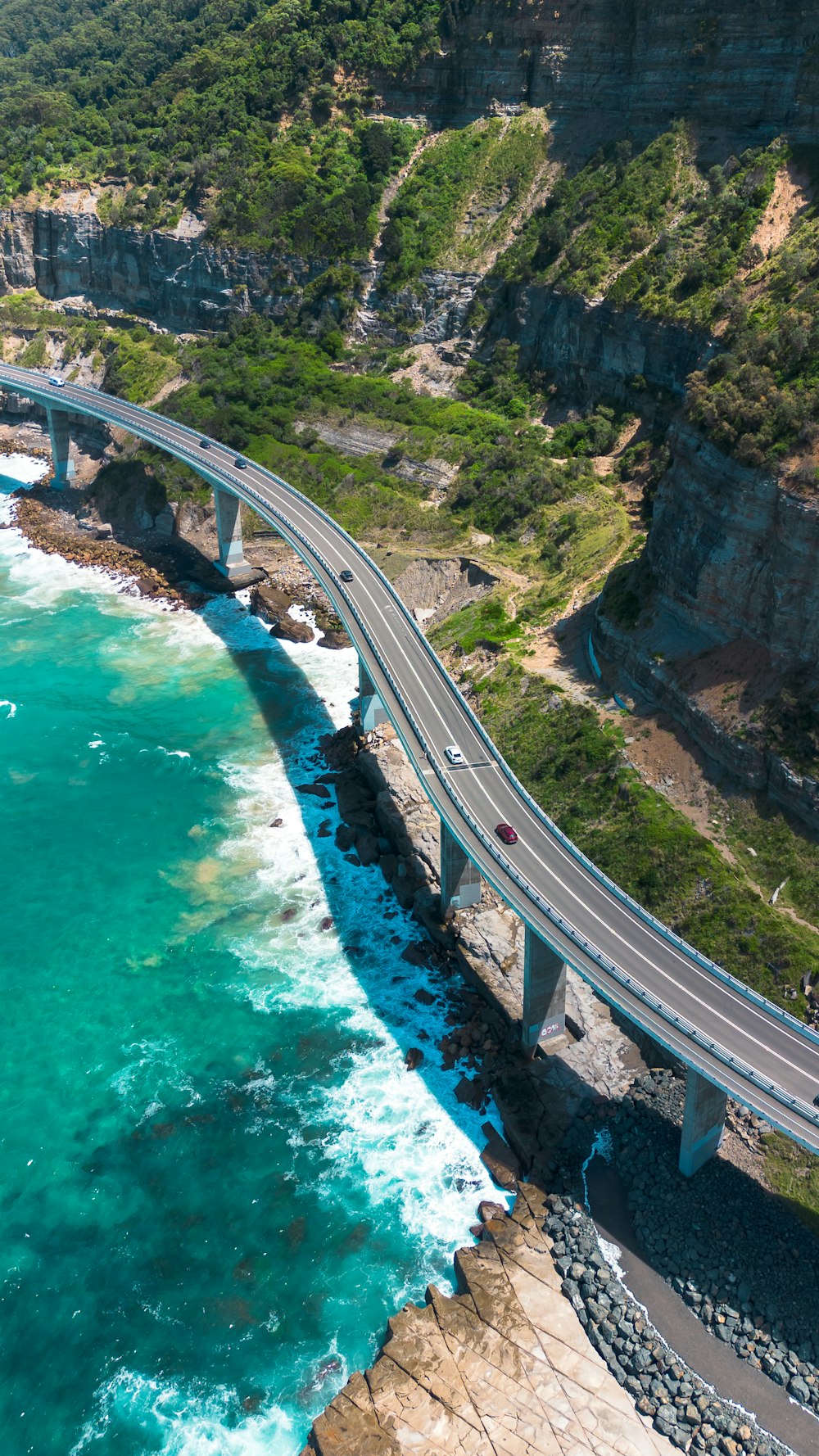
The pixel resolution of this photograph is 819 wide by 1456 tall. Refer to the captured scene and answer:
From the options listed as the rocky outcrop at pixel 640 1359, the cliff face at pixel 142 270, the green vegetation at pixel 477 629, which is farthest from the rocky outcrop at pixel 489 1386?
the cliff face at pixel 142 270

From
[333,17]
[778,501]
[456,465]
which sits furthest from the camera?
[333,17]

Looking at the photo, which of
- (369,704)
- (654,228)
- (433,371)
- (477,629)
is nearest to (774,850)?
(369,704)

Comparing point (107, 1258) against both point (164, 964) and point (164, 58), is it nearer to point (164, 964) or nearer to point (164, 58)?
point (164, 964)

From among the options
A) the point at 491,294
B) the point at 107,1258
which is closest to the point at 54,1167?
the point at 107,1258

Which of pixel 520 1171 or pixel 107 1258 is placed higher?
pixel 520 1171

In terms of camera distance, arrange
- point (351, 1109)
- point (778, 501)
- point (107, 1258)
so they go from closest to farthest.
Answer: point (107, 1258)
point (351, 1109)
point (778, 501)

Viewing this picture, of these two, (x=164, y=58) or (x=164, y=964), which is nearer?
(x=164, y=964)

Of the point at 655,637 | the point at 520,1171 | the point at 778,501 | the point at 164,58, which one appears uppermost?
the point at 164,58

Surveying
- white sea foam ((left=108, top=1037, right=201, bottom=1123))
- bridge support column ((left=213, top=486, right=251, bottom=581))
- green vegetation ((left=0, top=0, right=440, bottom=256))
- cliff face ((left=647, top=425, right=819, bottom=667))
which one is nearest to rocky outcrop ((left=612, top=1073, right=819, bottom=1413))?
white sea foam ((left=108, top=1037, right=201, bottom=1123))
